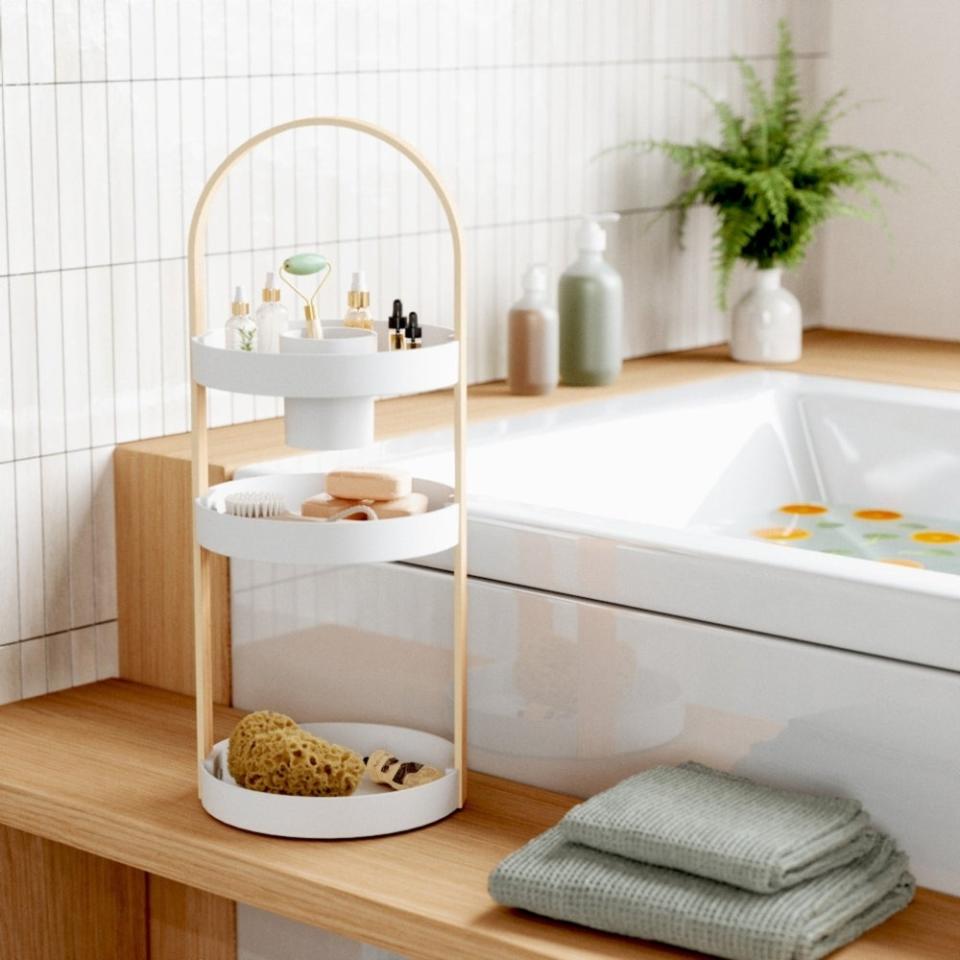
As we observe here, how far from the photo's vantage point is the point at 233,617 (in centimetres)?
199

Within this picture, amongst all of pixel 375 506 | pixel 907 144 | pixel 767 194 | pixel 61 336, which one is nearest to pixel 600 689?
pixel 375 506

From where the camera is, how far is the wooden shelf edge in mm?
1389

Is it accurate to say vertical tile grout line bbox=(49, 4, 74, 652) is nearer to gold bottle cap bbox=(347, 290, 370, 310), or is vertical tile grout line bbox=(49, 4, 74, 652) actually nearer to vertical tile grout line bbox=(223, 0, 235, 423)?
vertical tile grout line bbox=(223, 0, 235, 423)

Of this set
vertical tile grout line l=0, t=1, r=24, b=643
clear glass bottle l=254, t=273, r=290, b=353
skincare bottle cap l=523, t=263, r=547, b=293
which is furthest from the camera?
skincare bottle cap l=523, t=263, r=547, b=293

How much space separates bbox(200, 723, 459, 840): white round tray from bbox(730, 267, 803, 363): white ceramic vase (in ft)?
4.09

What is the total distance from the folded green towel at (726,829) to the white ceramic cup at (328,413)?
15.4 inches

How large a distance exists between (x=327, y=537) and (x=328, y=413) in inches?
4.5

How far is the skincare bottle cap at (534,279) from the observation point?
94.4 inches

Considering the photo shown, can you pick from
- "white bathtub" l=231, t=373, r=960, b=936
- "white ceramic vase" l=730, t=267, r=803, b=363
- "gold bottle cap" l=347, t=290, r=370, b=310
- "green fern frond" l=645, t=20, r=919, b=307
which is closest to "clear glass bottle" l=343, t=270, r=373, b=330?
"gold bottle cap" l=347, t=290, r=370, b=310

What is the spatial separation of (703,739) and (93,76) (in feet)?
3.36

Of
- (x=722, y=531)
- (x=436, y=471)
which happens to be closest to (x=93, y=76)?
(x=436, y=471)

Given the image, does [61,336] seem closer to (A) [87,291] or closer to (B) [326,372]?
(A) [87,291]

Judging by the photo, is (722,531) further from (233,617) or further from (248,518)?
(248,518)

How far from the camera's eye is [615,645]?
1665mm
